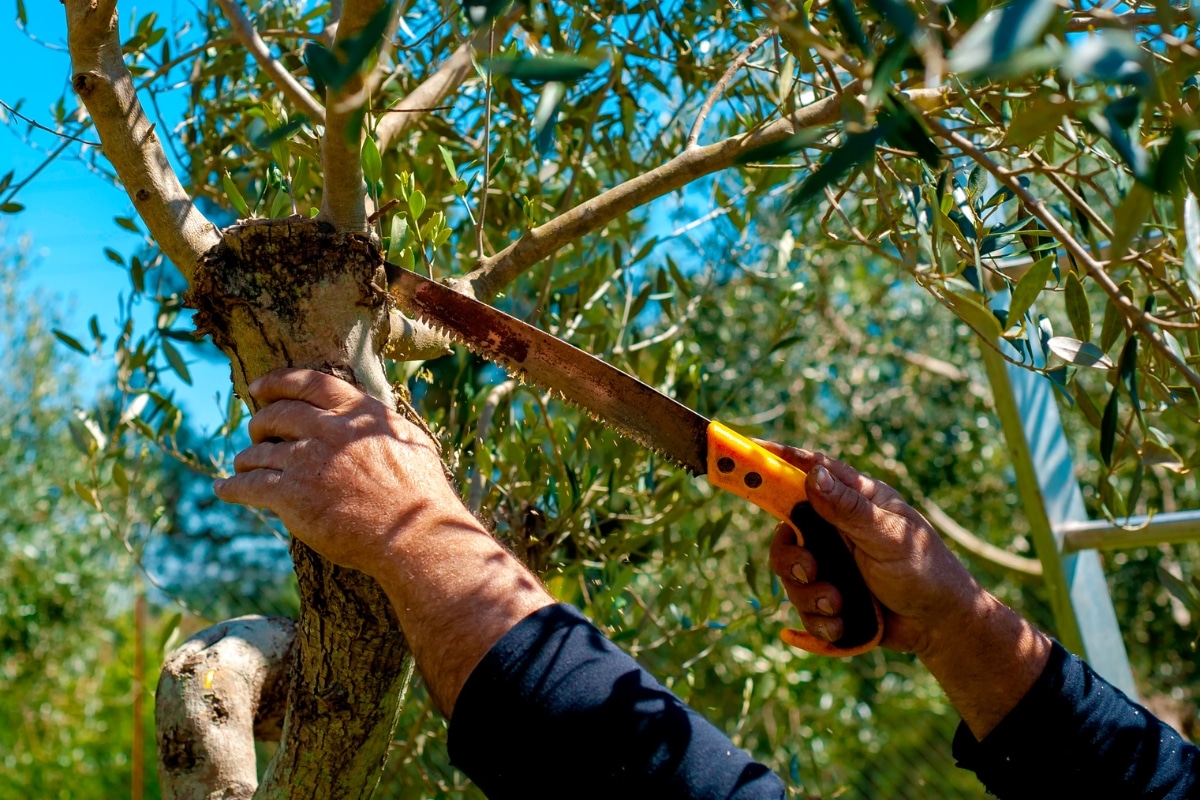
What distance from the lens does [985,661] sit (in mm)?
1483

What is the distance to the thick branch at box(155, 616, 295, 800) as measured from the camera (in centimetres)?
164

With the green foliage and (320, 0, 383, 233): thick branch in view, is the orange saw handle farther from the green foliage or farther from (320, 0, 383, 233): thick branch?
the green foliage

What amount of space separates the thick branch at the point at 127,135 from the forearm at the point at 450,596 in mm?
568

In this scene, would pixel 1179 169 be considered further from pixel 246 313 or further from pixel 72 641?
pixel 72 641

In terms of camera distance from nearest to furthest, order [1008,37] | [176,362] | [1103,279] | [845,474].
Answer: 1. [1008,37]
2. [1103,279]
3. [845,474]
4. [176,362]

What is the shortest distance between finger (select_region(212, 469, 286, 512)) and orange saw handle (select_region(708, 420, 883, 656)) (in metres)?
0.68

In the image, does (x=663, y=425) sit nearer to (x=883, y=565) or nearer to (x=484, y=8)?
(x=883, y=565)

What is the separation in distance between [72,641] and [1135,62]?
8762mm

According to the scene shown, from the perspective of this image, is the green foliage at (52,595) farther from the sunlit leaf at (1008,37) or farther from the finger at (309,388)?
the sunlit leaf at (1008,37)

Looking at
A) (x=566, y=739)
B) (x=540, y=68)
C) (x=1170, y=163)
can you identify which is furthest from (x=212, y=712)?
(x=1170, y=163)

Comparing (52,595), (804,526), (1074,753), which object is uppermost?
(804,526)

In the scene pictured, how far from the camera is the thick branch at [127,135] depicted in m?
1.32

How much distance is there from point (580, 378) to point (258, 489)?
575 mm

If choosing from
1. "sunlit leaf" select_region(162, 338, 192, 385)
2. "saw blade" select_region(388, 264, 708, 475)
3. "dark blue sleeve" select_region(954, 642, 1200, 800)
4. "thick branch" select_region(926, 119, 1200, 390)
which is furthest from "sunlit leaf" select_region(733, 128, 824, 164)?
"sunlit leaf" select_region(162, 338, 192, 385)
